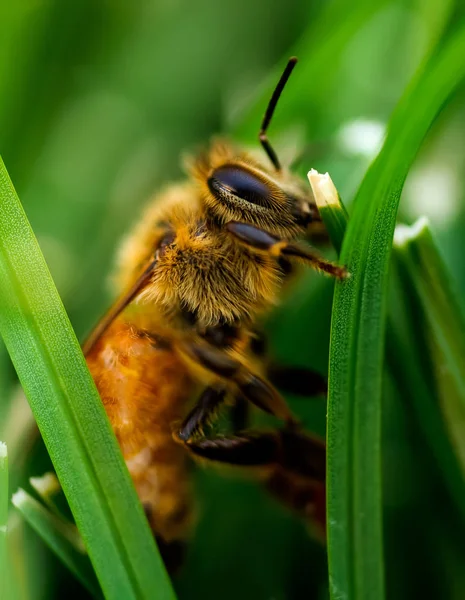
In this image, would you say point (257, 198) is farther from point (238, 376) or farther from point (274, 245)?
point (238, 376)

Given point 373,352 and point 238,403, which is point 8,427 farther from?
point 373,352

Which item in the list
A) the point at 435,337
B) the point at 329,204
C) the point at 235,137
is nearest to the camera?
the point at 329,204

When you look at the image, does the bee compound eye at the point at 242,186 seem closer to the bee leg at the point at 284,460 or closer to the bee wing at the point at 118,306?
the bee wing at the point at 118,306

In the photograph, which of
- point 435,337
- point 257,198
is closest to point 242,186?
point 257,198

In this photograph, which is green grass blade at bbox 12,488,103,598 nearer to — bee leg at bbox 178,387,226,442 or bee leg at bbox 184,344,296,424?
bee leg at bbox 178,387,226,442

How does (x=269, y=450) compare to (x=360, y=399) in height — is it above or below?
below

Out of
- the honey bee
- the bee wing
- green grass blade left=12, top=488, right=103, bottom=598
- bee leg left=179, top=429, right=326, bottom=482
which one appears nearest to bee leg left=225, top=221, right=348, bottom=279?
the honey bee

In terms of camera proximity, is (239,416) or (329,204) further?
(239,416)
